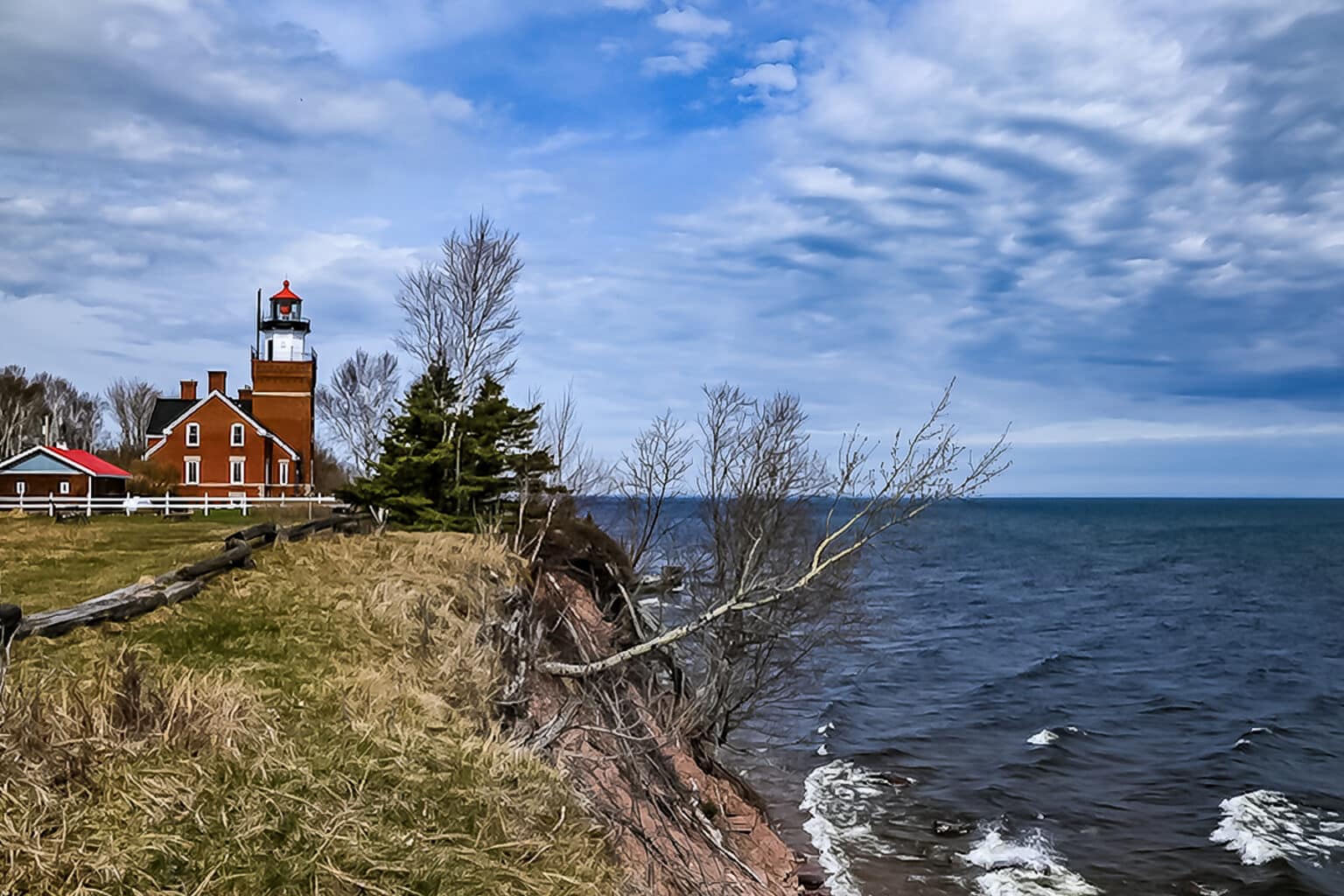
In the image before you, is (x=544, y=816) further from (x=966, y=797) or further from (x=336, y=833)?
(x=966, y=797)

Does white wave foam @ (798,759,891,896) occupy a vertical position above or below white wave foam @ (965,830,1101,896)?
above

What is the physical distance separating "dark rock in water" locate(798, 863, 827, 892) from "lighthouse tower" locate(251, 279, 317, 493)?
119ft

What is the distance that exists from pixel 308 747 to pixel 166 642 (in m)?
3.05

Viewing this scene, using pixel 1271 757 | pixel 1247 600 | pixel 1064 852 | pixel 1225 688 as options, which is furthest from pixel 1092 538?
pixel 1064 852

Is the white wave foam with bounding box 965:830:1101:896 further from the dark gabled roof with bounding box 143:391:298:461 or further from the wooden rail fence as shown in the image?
the dark gabled roof with bounding box 143:391:298:461

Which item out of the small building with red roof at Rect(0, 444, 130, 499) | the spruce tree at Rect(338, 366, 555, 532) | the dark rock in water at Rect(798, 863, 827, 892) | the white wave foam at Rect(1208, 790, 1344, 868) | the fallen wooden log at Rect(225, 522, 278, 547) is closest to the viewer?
the dark rock in water at Rect(798, 863, 827, 892)

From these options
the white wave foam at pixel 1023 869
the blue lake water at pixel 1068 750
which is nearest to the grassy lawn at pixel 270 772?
the blue lake water at pixel 1068 750

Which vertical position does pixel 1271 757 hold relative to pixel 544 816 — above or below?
below

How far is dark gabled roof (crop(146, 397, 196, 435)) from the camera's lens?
4831 centimetres

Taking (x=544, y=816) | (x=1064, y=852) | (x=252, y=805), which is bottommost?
(x=1064, y=852)

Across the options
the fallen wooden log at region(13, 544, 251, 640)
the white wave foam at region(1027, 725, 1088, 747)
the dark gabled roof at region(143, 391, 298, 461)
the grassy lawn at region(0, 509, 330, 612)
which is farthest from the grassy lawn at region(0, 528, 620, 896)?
the dark gabled roof at region(143, 391, 298, 461)

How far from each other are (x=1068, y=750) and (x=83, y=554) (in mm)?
20915

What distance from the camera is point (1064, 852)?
55.2 feet

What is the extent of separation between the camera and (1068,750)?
23.3 m
